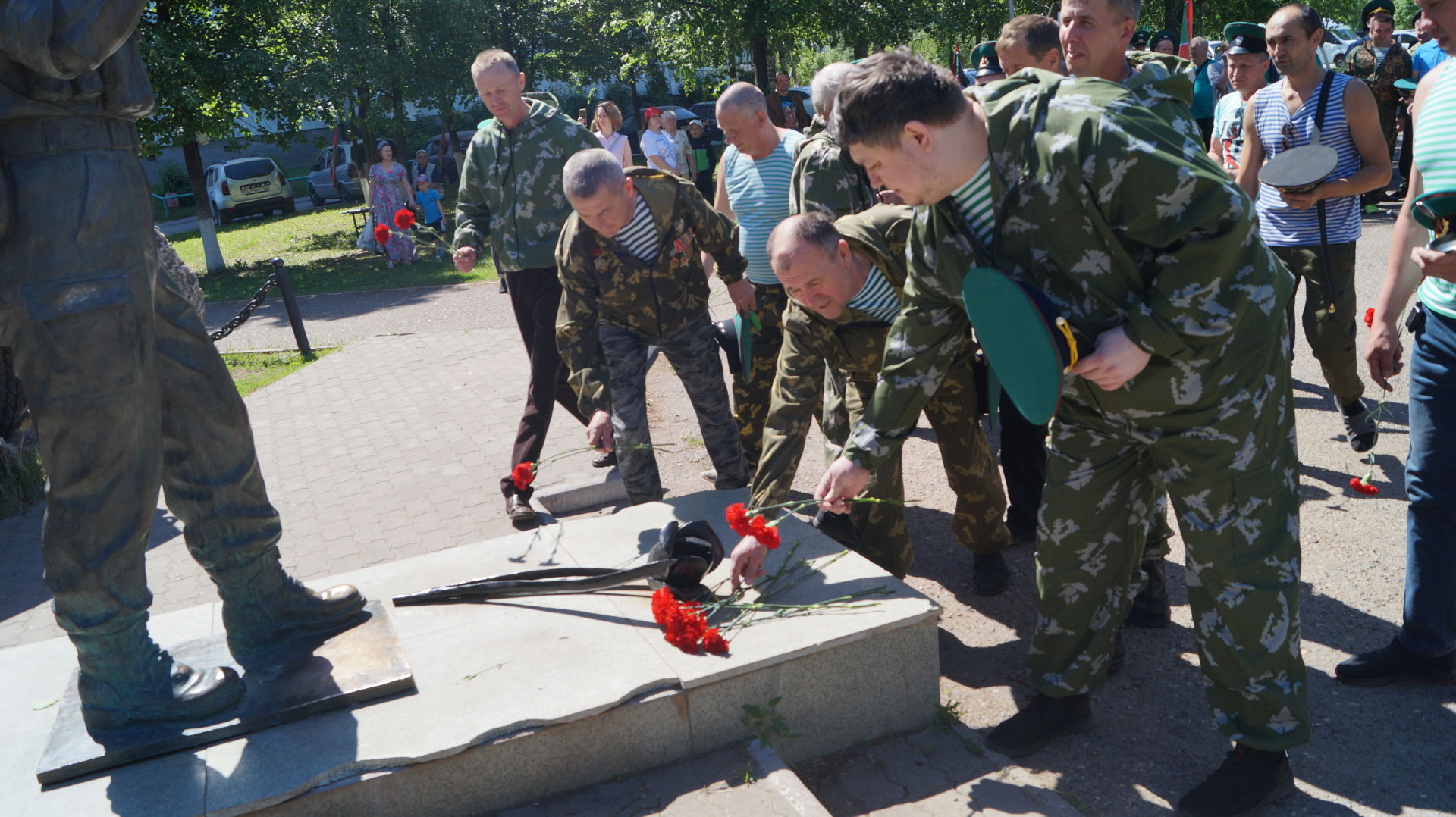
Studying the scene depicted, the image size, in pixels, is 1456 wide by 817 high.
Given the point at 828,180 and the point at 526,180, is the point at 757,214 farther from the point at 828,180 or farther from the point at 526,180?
the point at 526,180

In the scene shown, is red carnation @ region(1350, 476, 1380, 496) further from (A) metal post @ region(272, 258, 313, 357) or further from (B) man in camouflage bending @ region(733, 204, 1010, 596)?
(A) metal post @ region(272, 258, 313, 357)

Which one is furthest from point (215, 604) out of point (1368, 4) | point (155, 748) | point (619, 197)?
point (1368, 4)

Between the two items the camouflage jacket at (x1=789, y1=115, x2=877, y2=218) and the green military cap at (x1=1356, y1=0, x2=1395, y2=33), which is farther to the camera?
the green military cap at (x1=1356, y1=0, x2=1395, y2=33)

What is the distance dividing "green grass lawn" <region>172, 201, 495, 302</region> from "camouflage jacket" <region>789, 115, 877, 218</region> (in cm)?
1079

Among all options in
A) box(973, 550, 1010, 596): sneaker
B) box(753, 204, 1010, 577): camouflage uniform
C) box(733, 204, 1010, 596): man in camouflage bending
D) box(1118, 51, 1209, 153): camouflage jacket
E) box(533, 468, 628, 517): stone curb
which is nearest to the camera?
box(1118, 51, 1209, 153): camouflage jacket

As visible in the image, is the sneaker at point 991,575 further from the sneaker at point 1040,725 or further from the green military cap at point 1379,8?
the green military cap at point 1379,8

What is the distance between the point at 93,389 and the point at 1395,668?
381 cm

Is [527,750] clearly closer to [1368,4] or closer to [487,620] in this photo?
[487,620]

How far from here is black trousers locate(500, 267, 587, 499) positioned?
5.77 m

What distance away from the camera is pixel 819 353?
4180mm

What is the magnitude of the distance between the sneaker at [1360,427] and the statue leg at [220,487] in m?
4.75

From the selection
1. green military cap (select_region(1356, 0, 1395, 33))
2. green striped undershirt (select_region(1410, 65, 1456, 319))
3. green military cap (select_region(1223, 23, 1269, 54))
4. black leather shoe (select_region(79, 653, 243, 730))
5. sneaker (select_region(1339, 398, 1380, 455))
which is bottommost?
sneaker (select_region(1339, 398, 1380, 455))

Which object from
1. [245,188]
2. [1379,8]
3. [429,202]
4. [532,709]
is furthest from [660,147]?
[245,188]

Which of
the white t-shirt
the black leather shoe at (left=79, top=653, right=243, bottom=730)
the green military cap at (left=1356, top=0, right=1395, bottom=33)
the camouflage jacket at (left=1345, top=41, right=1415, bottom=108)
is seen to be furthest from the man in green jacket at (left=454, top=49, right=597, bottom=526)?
the green military cap at (left=1356, top=0, right=1395, bottom=33)
